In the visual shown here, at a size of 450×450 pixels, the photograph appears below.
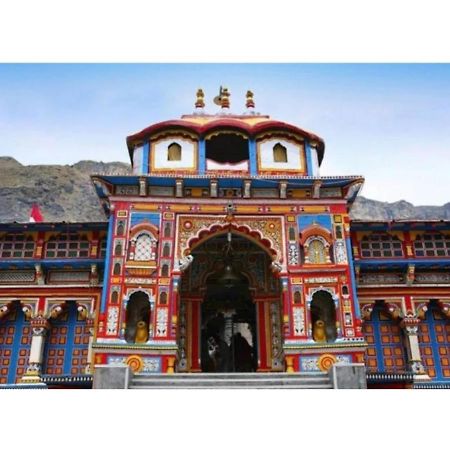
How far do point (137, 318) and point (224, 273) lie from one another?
2.69 m

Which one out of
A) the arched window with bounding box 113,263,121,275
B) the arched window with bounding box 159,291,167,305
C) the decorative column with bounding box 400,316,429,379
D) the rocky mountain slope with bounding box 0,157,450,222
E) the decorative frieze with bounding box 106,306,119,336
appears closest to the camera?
the decorative frieze with bounding box 106,306,119,336

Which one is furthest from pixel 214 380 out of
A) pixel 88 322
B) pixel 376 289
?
pixel 376 289

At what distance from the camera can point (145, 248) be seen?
47.1 ft

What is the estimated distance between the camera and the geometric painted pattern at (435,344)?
51.2 ft

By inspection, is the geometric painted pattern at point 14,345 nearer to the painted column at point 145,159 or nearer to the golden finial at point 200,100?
the painted column at point 145,159

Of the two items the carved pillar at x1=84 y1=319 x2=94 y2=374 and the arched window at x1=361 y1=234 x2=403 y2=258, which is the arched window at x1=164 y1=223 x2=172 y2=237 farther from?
the arched window at x1=361 y1=234 x2=403 y2=258

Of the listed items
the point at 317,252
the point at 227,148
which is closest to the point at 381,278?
the point at 317,252

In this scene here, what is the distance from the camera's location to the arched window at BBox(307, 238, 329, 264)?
1442 centimetres

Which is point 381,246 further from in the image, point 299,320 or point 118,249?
point 118,249

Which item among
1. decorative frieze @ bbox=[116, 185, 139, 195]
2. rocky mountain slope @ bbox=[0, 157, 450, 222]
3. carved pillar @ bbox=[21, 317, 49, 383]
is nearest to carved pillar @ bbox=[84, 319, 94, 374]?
carved pillar @ bbox=[21, 317, 49, 383]

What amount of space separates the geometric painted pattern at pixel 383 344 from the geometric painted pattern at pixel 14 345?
9.67 metres

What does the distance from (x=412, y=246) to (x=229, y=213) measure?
19.1 ft

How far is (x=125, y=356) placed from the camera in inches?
512

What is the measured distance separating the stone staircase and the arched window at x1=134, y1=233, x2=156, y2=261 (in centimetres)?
330
